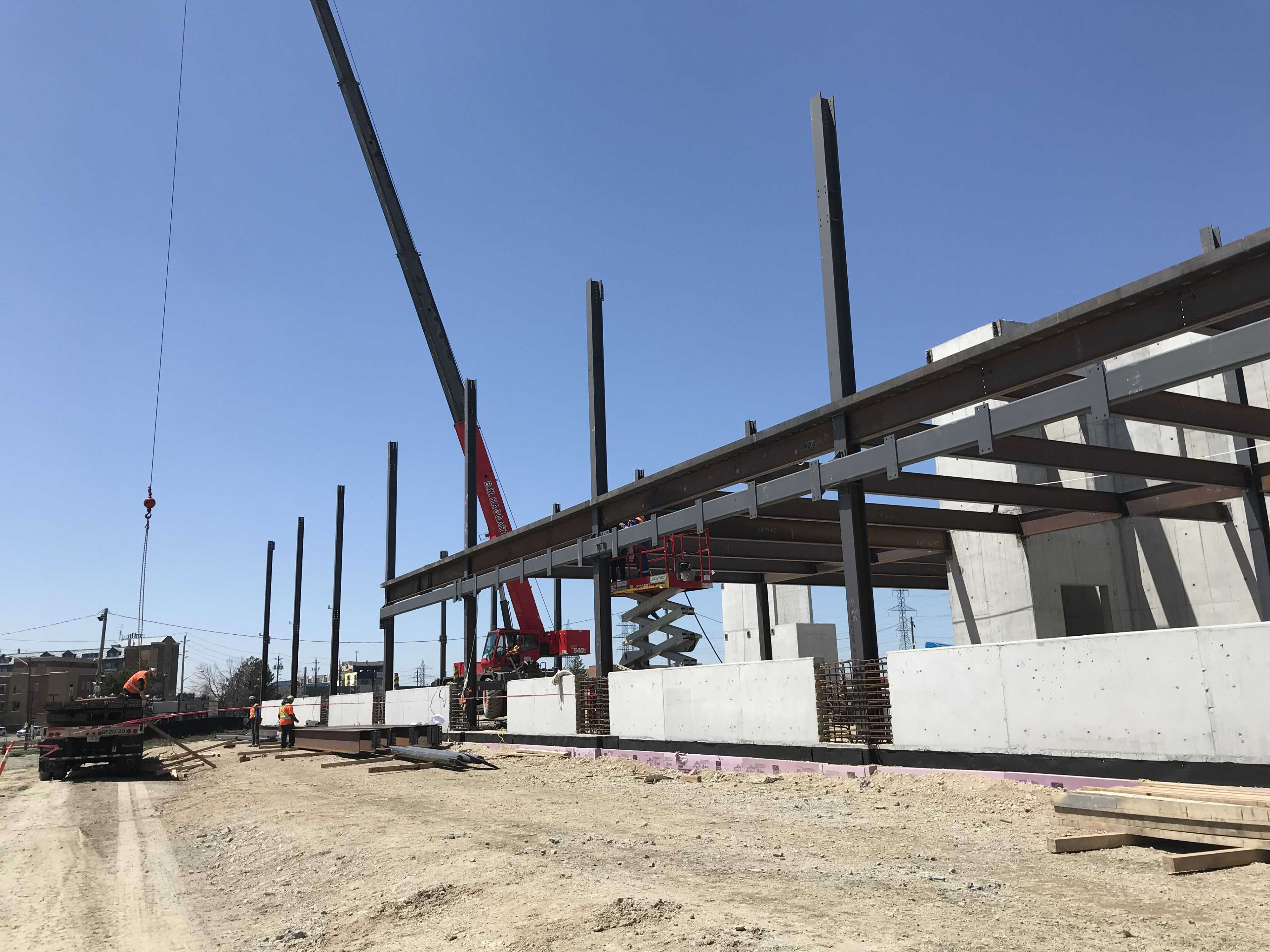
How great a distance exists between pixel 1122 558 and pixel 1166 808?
57.1ft

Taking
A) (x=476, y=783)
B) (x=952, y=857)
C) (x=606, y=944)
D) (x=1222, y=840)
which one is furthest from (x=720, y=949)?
(x=476, y=783)

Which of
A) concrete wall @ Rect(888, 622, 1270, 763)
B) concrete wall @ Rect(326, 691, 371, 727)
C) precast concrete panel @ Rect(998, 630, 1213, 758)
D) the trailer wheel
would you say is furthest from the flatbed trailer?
precast concrete panel @ Rect(998, 630, 1213, 758)

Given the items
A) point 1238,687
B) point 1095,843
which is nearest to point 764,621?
point 1238,687

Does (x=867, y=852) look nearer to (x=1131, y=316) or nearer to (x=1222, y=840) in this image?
(x=1222, y=840)

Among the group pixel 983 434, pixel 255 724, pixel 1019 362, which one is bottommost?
pixel 255 724

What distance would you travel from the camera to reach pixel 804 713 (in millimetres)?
14781

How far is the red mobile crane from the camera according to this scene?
104 ft

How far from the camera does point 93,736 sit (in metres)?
20.4

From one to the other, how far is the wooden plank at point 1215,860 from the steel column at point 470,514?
79.4 feet

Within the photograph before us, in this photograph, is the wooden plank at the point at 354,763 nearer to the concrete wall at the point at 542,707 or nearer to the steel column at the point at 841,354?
the concrete wall at the point at 542,707

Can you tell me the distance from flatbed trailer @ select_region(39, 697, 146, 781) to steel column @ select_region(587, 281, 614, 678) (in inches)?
433

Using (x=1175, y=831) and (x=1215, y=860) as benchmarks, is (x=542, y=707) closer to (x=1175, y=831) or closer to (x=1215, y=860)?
(x=1175, y=831)

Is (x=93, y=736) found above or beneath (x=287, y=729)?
above

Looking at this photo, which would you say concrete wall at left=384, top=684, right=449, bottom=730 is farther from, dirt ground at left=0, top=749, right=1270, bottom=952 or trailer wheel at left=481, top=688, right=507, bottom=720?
dirt ground at left=0, top=749, right=1270, bottom=952
